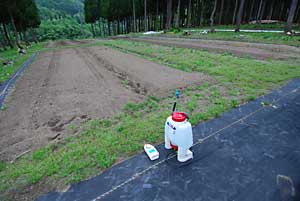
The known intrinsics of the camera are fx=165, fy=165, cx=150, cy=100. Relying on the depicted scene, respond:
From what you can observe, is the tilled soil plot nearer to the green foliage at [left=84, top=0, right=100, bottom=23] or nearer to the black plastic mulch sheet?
the black plastic mulch sheet

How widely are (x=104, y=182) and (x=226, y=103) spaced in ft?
7.63

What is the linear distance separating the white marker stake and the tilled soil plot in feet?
3.89

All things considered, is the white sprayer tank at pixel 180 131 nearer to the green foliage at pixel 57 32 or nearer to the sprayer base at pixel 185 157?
the sprayer base at pixel 185 157

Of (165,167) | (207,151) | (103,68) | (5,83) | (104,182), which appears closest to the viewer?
(104,182)

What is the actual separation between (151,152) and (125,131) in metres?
0.64

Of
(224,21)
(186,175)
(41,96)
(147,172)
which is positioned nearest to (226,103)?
(186,175)

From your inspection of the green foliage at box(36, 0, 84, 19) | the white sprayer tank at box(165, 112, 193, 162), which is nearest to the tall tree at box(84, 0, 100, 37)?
the white sprayer tank at box(165, 112, 193, 162)

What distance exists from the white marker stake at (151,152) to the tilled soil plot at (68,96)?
1.19 metres

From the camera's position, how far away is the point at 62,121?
272 cm

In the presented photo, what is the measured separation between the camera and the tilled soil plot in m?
2.42

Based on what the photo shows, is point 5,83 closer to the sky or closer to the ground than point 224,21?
closer to the ground

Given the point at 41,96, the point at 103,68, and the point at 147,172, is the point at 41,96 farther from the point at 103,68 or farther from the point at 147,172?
the point at 147,172

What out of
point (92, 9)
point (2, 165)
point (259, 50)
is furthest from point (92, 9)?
point (2, 165)

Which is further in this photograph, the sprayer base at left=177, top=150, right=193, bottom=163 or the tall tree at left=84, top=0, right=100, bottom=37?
the tall tree at left=84, top=0, right=100, bottom=37
